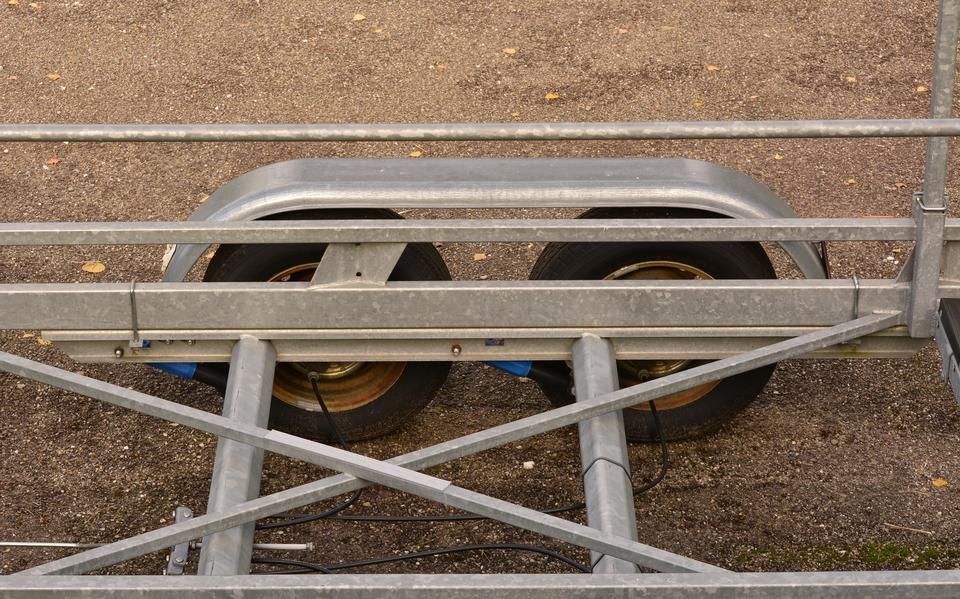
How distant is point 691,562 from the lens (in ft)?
10.4

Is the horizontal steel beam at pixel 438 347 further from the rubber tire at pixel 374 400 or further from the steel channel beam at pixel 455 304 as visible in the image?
the rubber tire at pixel 374 400

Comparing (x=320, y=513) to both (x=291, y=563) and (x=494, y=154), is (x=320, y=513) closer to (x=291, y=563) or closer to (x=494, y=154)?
(x=291, y=563)

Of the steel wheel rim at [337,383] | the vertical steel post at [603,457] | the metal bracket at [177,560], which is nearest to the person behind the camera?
the vertical steel post at [603,457]

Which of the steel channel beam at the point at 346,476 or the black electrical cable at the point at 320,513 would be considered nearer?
the steel channel beam at the point at 346,476

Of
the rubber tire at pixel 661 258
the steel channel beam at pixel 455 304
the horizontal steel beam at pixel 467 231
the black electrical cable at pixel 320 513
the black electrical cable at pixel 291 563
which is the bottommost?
the black electrical cable at pixel 291 563

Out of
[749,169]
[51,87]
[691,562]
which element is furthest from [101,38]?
[691,562]

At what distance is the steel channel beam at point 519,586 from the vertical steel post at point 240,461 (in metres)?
0.31

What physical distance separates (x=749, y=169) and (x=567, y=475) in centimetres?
255

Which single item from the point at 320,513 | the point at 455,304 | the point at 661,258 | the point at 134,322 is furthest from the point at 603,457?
the point at 134,322

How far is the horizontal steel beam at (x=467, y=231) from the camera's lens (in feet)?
12.2

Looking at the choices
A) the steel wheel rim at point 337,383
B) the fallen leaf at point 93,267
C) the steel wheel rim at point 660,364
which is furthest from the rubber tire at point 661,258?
the fallen leaf at point 93,267

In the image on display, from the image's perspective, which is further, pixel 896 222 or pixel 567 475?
pixel 567 475

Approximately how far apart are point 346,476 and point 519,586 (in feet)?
2.31

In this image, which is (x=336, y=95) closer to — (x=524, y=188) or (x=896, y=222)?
(x=524, y=188)
